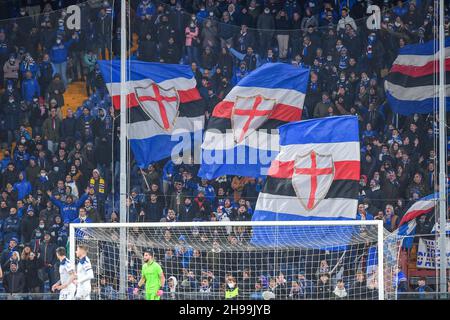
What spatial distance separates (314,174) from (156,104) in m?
3.32

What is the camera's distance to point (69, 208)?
24.5 meters

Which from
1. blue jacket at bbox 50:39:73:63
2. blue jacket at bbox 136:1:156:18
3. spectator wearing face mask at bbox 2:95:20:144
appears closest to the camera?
spectator wearing face mask at bbox 2:95:20:144

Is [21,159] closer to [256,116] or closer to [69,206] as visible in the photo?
[69,206]

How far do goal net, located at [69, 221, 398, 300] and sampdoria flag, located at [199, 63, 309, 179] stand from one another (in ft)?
8.79

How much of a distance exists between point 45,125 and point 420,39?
8.04 m

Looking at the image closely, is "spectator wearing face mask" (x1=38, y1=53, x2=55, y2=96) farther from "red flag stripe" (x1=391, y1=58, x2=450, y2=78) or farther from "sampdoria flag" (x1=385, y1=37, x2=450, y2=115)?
"red flag stripe" (x1=391, y1=58, x2=450, y2=78)

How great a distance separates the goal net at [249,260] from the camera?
19.3 m

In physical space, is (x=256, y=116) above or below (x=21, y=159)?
above

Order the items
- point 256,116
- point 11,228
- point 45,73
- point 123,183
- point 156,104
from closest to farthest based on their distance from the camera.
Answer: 1. point 123,183
2. point 156,104
3. point 11,228
4. point 256,116
5. point 45,73

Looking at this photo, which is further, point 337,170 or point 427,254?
point 427,254

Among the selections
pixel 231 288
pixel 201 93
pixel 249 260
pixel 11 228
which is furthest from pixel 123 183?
pixel 201 93

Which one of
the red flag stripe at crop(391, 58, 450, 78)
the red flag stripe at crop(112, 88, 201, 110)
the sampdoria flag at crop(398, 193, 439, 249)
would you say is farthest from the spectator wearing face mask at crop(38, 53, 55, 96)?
the sampdoria flag at crop(398, 193, 439, 249)

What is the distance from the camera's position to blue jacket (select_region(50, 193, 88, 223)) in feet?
79.7
